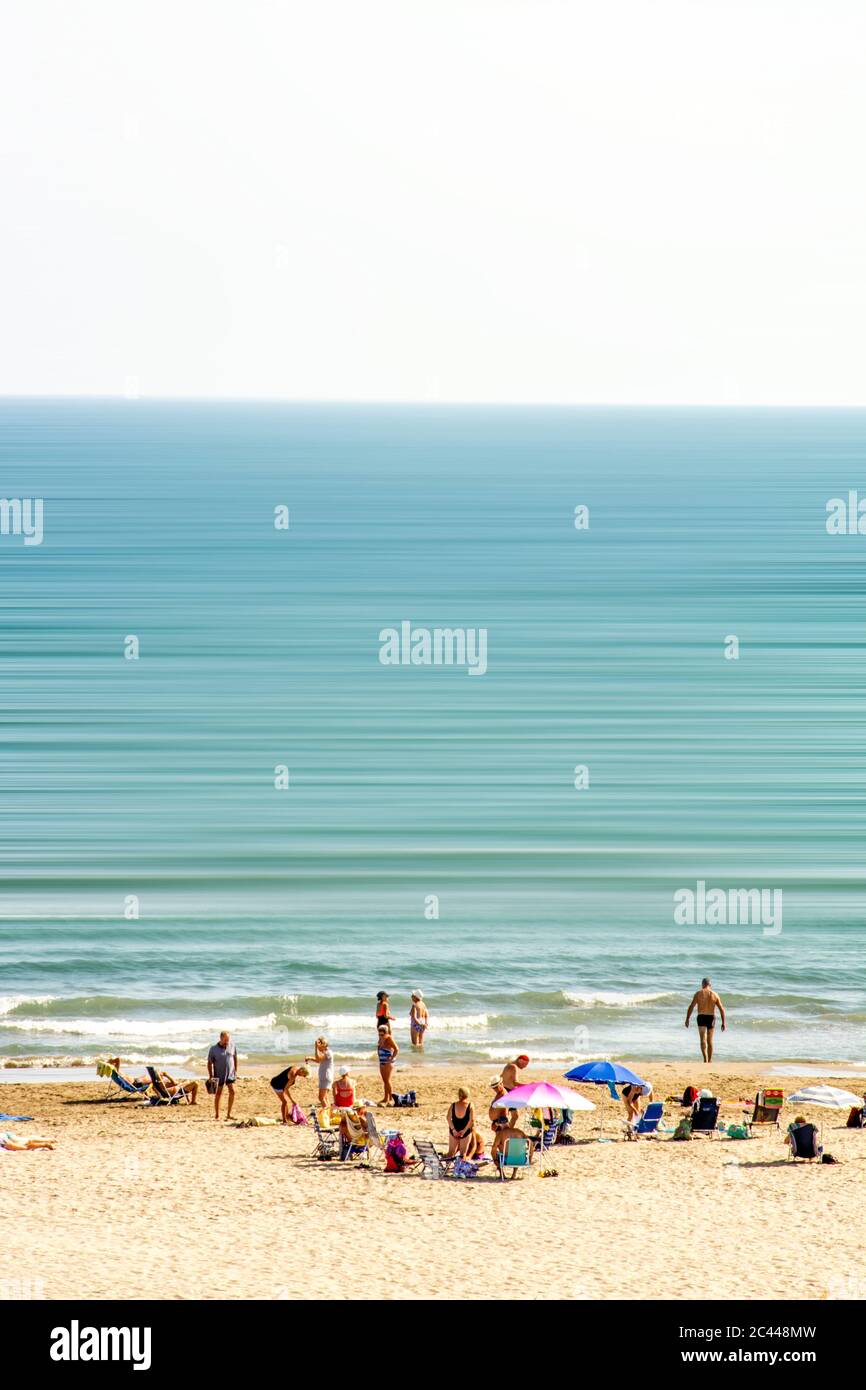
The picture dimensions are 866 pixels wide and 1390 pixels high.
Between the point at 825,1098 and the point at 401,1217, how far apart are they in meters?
7.40

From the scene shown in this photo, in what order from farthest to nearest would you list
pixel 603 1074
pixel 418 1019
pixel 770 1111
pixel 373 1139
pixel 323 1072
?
1. pixel 418 1019
2. pixel 323 1072
3. pixel 770 1111
4. pixel 603 1074
5. pixel 373 1139

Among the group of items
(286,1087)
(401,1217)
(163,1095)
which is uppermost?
(286,1087)

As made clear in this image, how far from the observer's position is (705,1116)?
23.0m

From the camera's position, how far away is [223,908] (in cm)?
3784

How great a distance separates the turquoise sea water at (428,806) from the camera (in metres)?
31.0

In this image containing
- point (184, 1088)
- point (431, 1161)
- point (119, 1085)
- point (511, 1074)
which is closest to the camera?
point (431, 1161)

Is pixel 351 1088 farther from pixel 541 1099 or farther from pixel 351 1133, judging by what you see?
pixel 541 1099

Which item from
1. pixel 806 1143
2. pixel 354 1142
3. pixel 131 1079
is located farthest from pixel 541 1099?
pixel 131 1079

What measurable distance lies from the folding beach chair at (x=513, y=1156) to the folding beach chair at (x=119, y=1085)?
6362mm

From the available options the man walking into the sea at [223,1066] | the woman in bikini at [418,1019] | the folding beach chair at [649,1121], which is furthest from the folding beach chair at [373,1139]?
the woman in bikini at [418,1019]

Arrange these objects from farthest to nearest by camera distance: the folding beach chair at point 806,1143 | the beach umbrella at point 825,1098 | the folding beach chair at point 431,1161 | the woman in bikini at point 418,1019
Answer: the woman in bikini at point 418,1019 < the beach umbrella at point 825,1098 < the folding beach chair at point 806,1143 < the folding beach chair at point 431,1161

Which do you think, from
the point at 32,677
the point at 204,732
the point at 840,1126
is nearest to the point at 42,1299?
the point at 840,1126

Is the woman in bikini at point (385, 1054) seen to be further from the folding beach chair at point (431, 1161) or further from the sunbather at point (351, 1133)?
the folding beach chair at point (431, 1161)
